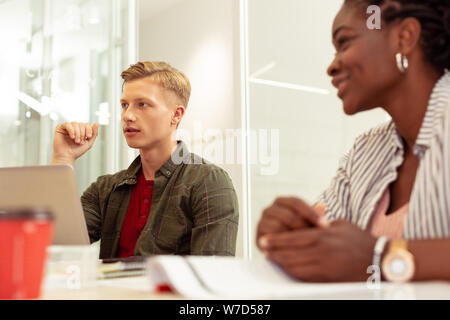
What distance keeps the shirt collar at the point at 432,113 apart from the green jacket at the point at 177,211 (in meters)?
0.82

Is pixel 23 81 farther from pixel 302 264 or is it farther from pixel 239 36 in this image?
pixel 302 264

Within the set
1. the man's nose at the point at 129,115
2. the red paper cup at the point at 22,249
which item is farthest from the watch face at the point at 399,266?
the man's nose at the point at 129,115

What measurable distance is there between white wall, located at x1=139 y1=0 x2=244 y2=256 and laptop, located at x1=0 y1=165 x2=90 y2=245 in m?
1.95

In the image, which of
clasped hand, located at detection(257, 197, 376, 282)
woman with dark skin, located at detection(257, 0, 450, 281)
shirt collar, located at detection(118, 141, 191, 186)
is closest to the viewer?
clasped hand, located at detection(257, 197, 376, 282)

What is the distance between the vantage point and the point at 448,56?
100 cm

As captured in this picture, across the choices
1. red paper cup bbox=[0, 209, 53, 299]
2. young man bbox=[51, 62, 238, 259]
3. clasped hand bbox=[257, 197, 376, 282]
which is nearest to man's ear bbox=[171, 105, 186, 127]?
young man bbox=[51, 62, 238, 259]

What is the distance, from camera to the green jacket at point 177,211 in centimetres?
164

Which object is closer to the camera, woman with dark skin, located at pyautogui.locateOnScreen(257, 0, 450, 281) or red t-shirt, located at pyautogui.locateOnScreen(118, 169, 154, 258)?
woman with dark skin, located at pyautogui.locateOnScreen(257, 0, 450, 281)

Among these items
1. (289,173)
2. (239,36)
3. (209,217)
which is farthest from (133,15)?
(209,217)

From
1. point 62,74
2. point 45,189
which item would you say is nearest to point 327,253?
point 45,189

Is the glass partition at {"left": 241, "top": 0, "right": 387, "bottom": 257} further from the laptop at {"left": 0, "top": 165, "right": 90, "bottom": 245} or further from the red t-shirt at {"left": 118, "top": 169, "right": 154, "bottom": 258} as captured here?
the laptop at {"left": 0, "top": 165, "right": 90, "bottom": 245}

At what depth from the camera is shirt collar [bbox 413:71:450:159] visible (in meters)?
0.92

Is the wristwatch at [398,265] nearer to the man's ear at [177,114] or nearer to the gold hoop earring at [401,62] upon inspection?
the gold hoop earring at [401,62]

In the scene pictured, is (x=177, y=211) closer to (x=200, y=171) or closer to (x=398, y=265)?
(x=200, y=171)
